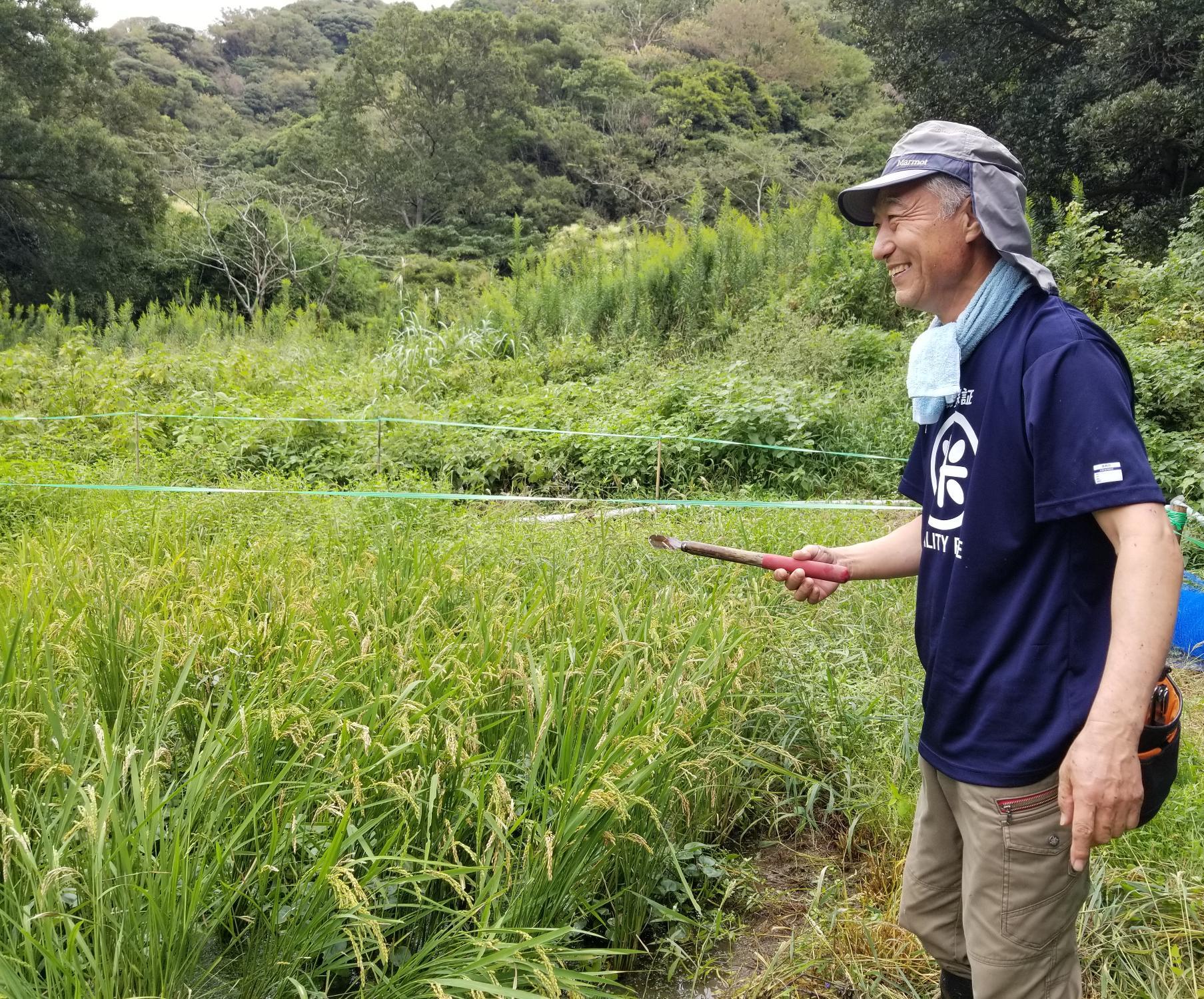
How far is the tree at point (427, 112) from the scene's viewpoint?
94.8 ft

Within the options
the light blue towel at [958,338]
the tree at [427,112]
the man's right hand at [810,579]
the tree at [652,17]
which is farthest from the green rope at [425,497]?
the tree at [652,17]

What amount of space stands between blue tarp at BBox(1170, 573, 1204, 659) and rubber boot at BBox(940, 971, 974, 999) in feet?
8.91

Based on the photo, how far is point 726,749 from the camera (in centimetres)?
271

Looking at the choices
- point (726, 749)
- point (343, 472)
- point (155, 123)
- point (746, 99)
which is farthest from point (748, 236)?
point (746, 99)

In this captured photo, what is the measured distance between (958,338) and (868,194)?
1.07 feet

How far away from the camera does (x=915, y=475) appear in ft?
6.18

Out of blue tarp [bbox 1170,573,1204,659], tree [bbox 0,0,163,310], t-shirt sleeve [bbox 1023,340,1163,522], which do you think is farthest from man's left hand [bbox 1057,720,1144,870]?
tree [bbox 0,0,163,310]

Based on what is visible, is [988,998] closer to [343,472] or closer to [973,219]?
[973,219]

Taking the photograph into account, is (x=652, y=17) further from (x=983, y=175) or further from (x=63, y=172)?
(x=983, y=175)

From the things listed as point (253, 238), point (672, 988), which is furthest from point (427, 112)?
point (672, 988)

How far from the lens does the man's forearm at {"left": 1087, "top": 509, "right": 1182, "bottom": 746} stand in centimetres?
129

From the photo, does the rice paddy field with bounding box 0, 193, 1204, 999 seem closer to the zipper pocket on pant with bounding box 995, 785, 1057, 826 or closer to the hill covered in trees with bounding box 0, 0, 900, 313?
the zipper pocket on pant with bounding box 995, 785, 1057, 826

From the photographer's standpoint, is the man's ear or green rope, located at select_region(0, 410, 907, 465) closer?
the man's ear

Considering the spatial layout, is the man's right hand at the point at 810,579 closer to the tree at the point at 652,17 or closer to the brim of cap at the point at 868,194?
the brim of cap at the point at 868,194
